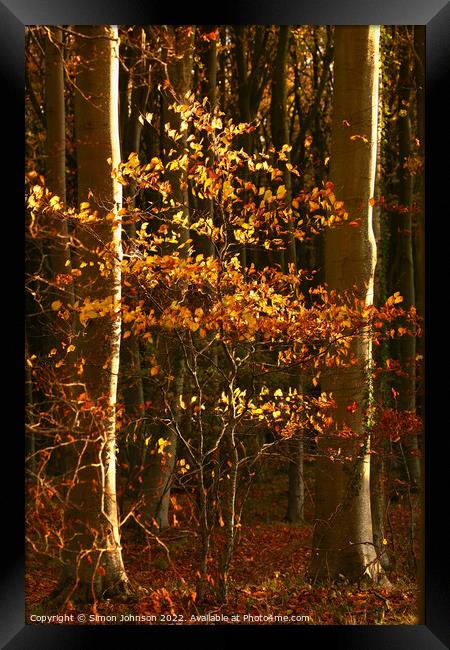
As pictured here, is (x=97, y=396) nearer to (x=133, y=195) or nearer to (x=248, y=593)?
(x=248, y=593)

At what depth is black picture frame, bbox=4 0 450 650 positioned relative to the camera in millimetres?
4957

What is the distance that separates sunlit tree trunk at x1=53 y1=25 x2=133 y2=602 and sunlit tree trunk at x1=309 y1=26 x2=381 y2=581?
178 cm

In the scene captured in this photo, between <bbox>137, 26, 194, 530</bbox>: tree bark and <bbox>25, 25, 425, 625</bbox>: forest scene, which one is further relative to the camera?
<bbox>137, 26, 194, 530</bbox>: tree bark

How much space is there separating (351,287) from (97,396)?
7.83 ft

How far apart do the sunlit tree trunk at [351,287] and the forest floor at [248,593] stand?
0.93ft

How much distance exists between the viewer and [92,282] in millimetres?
6301

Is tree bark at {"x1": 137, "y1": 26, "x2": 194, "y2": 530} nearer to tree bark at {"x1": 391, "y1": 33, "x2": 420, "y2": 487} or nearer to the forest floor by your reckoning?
the forest floor

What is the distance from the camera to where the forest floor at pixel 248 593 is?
5785 millimetres

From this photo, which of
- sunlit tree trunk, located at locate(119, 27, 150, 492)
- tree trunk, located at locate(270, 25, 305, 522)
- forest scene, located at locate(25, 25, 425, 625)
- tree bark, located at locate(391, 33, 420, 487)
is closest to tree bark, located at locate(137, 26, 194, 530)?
sunlit tree trunk, located at locate(119, 27, 150, 492)

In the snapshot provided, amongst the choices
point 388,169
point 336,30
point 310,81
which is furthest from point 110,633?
point 310,81

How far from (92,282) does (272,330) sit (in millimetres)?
1559
